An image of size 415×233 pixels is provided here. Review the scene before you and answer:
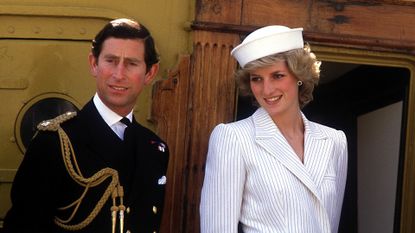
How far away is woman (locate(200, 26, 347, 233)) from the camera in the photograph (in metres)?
2.74

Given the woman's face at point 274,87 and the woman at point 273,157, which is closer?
the woman at point 273,157

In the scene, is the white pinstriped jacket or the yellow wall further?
the yellow wall

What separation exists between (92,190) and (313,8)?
4.85 ft

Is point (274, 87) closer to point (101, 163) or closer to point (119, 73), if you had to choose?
point (119, 73)

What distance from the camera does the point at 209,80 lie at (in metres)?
3.33

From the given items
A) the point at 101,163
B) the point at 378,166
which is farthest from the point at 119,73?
the point at 378,166

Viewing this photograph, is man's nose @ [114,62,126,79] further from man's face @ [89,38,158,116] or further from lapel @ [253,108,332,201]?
lapel @ [253,108,332,201]

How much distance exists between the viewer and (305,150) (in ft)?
9.64

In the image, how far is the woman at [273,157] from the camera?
8.98 feet

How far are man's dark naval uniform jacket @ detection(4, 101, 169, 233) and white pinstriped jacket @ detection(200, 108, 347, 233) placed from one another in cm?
25

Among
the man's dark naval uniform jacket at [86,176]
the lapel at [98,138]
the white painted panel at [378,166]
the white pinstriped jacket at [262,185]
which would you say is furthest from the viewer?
the white painted panel at [378,166]

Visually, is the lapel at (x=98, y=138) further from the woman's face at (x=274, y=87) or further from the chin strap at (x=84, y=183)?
the woman's face at (x=274, y=87)

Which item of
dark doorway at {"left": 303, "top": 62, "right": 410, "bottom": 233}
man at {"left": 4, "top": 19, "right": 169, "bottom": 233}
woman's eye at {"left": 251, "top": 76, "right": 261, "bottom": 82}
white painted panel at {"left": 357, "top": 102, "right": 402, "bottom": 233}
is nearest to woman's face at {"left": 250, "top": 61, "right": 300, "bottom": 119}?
woman's eye at {"left": 251, "top": 76, "right": 261, "bottom": 82}

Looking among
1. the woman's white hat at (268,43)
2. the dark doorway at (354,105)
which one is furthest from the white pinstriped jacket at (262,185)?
the dark doorway at (354,105)
